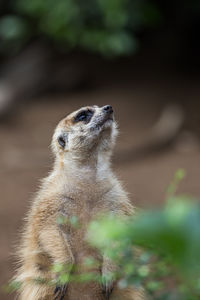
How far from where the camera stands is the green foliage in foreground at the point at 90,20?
28.4 feet

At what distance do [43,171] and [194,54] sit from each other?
191 inches

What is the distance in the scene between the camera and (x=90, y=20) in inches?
356

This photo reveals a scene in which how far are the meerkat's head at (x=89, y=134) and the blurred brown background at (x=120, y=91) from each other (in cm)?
276

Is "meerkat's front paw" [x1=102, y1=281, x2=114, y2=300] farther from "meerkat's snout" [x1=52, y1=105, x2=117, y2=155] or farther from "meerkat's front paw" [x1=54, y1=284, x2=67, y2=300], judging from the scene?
"meerkat's snout" [x1=52, y1=105, x2=117, y2=155]

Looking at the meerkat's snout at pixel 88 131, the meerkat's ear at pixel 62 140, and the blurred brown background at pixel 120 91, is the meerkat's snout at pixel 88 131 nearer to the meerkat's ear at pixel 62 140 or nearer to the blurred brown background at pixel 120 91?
the meerkat's ear at pixel 62 140

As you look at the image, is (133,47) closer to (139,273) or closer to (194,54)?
(194,54)

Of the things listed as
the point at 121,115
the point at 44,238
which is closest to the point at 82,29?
the point at 121,115

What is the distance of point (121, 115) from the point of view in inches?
370

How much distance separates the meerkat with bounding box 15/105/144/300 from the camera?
3047mm

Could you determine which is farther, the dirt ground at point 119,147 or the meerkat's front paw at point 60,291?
the dirt ground at point 119,147

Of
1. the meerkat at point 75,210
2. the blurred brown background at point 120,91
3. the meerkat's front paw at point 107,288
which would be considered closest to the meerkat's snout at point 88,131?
the meerkat at point 75,210

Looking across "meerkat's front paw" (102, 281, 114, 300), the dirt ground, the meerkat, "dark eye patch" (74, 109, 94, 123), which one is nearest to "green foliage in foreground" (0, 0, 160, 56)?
the dirt ground

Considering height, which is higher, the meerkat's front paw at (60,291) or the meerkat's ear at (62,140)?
the meerkat's ear at (62,140)

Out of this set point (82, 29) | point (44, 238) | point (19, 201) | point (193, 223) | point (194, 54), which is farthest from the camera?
point (194, 54)
